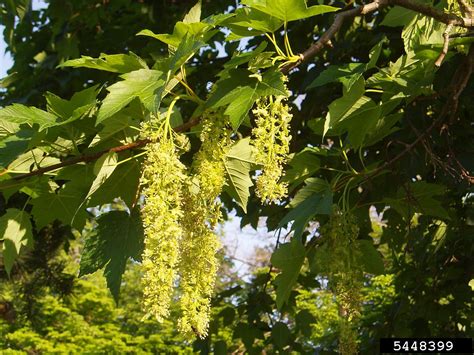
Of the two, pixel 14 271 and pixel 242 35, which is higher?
pixel 14 271

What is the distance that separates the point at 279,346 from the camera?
3117mm

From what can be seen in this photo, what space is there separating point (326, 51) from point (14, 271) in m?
2.74

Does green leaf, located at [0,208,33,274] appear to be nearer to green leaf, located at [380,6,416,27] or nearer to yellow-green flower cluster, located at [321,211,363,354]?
yellow-green flower cluster, located at [321,211,363,354]

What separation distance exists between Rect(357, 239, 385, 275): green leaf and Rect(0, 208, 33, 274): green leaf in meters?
0.86

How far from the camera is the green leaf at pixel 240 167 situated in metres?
1.45

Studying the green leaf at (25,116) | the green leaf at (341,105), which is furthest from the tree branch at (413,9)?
the green leaf at (25,116)

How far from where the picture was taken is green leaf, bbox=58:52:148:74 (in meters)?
1.28

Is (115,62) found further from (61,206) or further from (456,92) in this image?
(456,92)

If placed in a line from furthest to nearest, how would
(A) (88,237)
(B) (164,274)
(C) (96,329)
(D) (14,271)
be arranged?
(C) (96,329)
(D) (14,271)
(A) (88,237)
(B) (164,274)

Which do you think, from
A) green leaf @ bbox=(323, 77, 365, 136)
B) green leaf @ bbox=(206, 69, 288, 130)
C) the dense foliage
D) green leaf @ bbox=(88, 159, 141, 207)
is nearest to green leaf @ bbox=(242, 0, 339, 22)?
the dense foliage

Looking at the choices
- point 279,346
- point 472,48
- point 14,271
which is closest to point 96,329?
point 14,271

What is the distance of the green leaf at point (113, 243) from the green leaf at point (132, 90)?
410 millimetres

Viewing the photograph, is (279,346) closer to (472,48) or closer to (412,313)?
(412,313)

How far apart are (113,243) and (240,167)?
34cm
